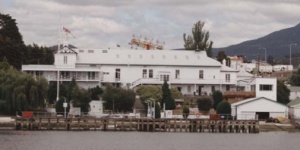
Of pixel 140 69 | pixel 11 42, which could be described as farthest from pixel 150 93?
pixel 11 42

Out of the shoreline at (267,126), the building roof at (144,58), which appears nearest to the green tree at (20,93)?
the shoreline at (267,126)

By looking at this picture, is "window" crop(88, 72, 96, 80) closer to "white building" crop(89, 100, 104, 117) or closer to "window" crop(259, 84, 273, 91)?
"white building" crop(89, 100, 104, 117)

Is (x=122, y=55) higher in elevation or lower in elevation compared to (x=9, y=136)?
higher

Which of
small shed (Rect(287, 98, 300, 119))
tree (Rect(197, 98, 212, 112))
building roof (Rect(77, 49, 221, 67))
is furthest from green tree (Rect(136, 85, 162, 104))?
small shed (Rect(287, 98, 300, 119))

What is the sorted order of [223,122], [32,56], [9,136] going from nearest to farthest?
[9,136]
[223,122]
[32,56]

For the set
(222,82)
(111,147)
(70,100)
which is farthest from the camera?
(222,82)

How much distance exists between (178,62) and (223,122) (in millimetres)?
32685

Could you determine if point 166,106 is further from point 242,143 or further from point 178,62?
point 242,143

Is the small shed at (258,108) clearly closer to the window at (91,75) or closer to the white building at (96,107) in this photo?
the white building at (96,107)

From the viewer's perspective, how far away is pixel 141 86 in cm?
12169

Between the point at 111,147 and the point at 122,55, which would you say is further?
the point at 122,55

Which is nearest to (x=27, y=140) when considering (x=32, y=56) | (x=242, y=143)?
(x=242, y=143)

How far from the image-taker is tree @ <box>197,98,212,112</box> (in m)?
116

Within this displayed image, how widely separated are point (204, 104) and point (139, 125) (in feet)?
57.7
